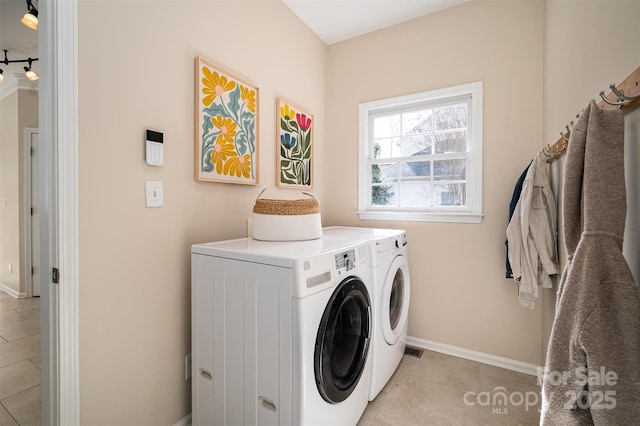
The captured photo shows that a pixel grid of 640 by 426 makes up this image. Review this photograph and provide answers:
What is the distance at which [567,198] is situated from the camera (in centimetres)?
80

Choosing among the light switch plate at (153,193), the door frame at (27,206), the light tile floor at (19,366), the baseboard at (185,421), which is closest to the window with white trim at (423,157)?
the light switch plate at (153,193)

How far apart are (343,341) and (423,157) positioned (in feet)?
5.46

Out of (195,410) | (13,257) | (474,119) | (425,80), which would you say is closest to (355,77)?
(425,80)

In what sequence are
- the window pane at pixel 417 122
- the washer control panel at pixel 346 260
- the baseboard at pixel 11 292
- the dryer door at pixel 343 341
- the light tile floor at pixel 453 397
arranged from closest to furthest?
the dryer door at pixel 343 341 → the washer control panel at pixel 346 260 → the light tile floor at pixel 453 397 → the window pane at pixel 417 122 → the baseboard at pixel 11 292

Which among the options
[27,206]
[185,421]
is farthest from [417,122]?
[27,206]

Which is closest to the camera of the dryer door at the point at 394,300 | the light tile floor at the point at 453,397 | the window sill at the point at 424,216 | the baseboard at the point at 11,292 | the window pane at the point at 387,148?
the light tile floor at the point at 453,397

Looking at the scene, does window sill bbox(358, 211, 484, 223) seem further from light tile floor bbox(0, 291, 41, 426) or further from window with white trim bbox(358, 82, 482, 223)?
light tile floor bbox(0, 291, 41, 426)

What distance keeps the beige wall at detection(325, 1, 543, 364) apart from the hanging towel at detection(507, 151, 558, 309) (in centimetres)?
39

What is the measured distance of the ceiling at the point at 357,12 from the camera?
2266 mm

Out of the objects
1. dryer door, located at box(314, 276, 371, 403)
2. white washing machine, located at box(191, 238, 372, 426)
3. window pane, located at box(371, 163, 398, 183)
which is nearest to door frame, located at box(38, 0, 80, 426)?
white washing machine, located at box(191, 238, 372, 426)

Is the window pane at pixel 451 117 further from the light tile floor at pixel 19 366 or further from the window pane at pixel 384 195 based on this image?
the light tile floor at pixel 19 366

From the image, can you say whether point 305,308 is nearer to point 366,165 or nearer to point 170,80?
point 170,80

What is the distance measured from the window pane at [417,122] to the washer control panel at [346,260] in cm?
153

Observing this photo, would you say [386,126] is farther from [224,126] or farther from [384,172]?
[224,126]
